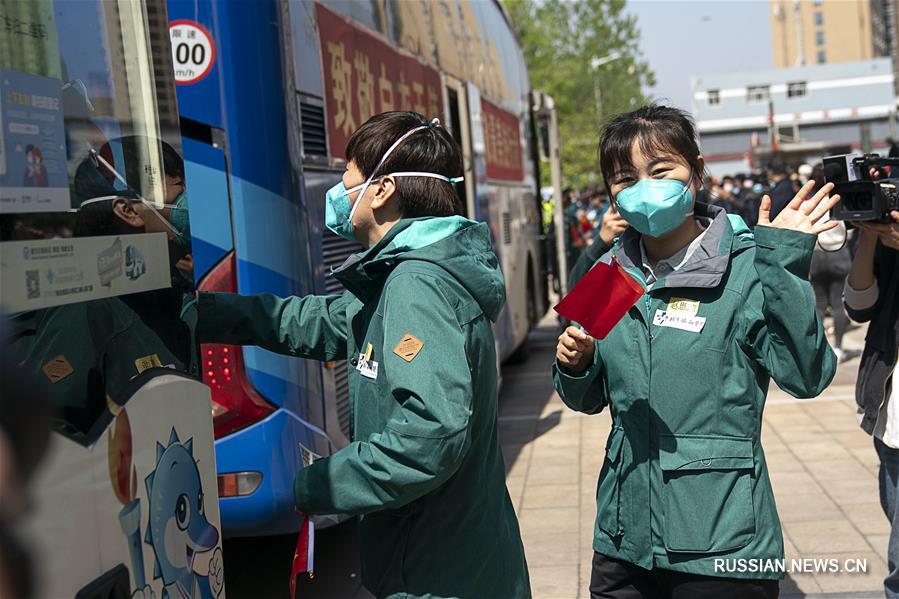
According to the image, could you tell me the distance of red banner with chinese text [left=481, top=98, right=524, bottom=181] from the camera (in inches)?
374

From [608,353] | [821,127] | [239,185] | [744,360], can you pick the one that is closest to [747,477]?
[744,360]

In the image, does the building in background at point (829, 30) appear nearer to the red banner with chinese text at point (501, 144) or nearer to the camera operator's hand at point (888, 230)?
the red banner with chinese text at point (501, 144)

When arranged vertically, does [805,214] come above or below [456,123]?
below

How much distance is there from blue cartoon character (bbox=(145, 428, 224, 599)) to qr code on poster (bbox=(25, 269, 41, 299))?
527 mm

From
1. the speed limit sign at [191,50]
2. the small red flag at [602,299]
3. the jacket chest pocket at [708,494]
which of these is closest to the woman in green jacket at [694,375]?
the jacket chest pocket at [708,494]

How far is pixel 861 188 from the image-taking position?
345 centimetres

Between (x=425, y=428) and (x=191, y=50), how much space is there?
102 inches

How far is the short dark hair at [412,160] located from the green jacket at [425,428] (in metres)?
0.07

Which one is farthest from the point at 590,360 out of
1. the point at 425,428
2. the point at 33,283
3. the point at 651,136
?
the point at 33,283

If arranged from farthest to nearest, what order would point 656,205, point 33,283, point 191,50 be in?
point 191,50 < point 656,205 < point 33,283

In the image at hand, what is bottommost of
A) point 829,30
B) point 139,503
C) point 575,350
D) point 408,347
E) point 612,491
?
point 612,491

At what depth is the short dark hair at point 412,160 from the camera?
258 centimetres

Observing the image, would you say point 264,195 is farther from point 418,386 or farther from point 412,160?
point 418,386

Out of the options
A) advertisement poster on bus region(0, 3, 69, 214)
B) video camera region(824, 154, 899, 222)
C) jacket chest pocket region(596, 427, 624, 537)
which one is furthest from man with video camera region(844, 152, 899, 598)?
advertisement poster on bus region(0, 3, 69, 214)
